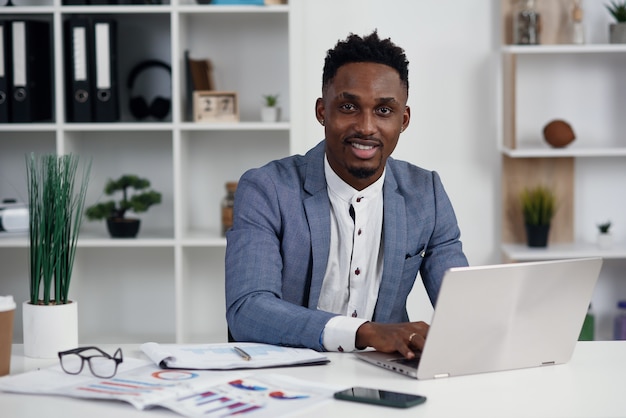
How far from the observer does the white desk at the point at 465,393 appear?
4.46ft

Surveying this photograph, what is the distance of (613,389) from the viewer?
152 centimetres

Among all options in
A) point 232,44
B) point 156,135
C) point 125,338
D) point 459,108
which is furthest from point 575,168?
point 125,338

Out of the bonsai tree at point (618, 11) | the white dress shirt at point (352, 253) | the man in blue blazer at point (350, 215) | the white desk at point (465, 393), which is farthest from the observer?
the bonsai tree at point (618, 11)

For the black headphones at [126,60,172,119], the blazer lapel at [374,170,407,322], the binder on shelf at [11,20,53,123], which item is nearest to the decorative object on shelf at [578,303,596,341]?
the blazer lapel at [374,170,407,322]

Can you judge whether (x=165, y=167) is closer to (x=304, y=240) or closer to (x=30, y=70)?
(x=30, y=70)

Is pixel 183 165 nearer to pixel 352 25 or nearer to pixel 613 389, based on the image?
pixel 352 25

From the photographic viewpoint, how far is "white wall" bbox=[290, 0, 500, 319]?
3664mm

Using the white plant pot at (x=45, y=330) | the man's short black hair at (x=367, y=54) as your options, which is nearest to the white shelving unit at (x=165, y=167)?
the man's short black hair at (x=367, y=54)

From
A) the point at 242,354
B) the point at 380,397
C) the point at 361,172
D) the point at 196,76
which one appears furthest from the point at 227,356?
the point at 196,76

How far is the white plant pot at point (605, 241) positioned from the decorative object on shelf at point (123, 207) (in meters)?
1.67

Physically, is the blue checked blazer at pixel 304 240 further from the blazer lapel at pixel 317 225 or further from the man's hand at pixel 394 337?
the man's hand at pixel 394 337

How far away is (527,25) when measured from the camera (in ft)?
11.5

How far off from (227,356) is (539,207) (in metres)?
2.20

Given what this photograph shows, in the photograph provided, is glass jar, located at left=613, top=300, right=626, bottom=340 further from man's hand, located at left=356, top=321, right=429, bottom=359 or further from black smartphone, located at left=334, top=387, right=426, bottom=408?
black smartphone, located at left=334, top=387, right=426, bottom=408
